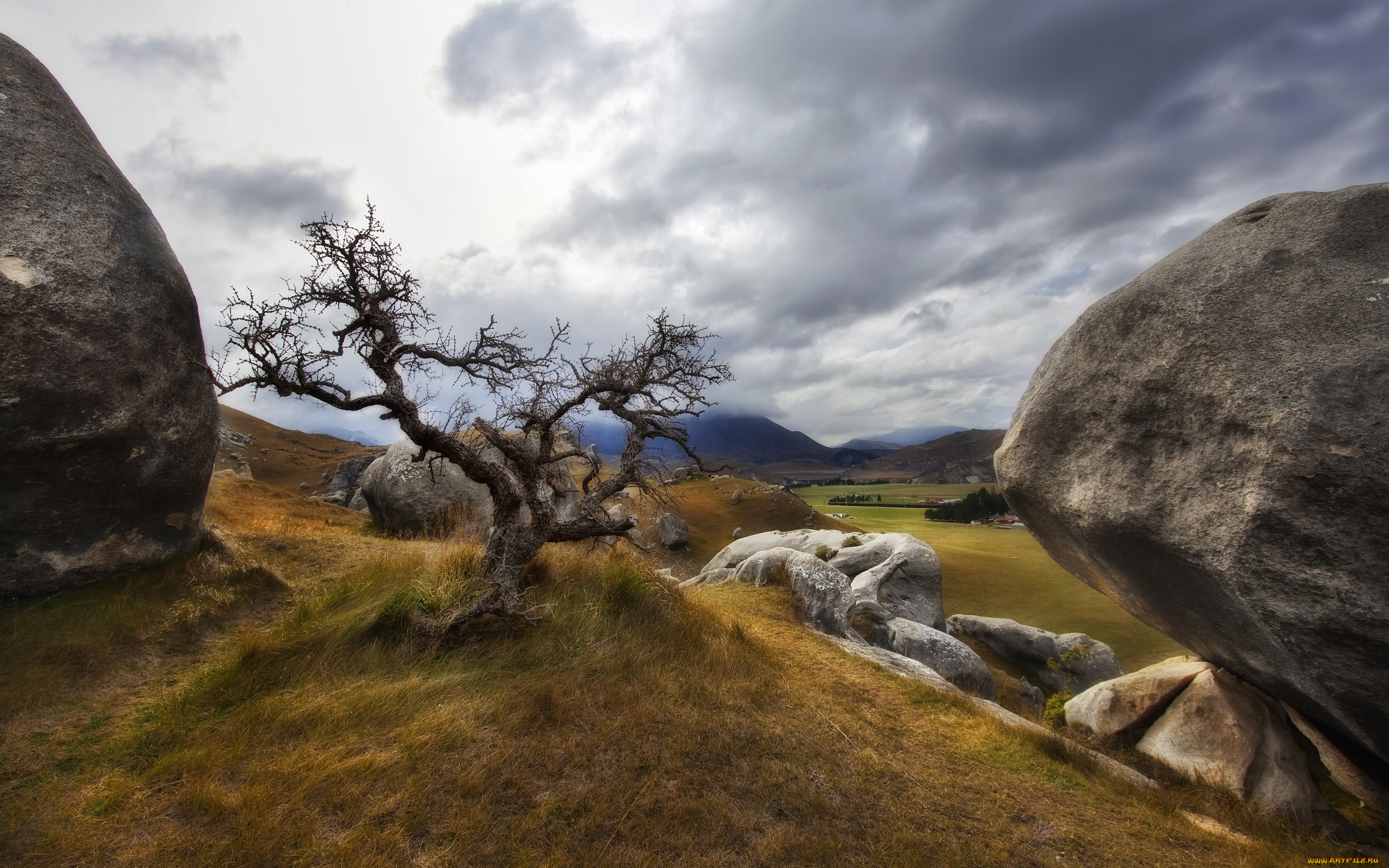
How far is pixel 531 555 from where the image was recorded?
776cm

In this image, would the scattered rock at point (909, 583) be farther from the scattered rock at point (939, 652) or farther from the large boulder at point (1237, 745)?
the large boulder at point (1237, 745)

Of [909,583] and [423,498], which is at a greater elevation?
[423,498]

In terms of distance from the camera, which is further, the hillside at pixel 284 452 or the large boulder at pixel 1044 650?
the hillside at pixel 284 452

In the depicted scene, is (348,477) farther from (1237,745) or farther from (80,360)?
(1237,745)

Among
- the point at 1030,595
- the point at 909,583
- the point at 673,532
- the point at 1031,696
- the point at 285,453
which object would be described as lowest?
the point at 1030,595

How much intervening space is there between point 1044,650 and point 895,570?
567 centimetres

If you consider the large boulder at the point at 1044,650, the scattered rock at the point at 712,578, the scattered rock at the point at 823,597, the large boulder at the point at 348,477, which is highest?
the large boulder at the point at 348,477

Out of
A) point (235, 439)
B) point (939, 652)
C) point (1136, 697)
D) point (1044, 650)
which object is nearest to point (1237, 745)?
point (1136, 697)

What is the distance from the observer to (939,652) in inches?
468

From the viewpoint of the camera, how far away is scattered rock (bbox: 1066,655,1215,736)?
823 cm

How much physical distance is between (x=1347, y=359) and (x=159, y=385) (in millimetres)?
13612

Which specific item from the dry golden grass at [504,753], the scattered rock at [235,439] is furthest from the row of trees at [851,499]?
the dry golden grass at [504,753]

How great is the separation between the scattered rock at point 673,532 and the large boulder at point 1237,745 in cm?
3195

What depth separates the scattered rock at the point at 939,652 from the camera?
1180 centimetres
